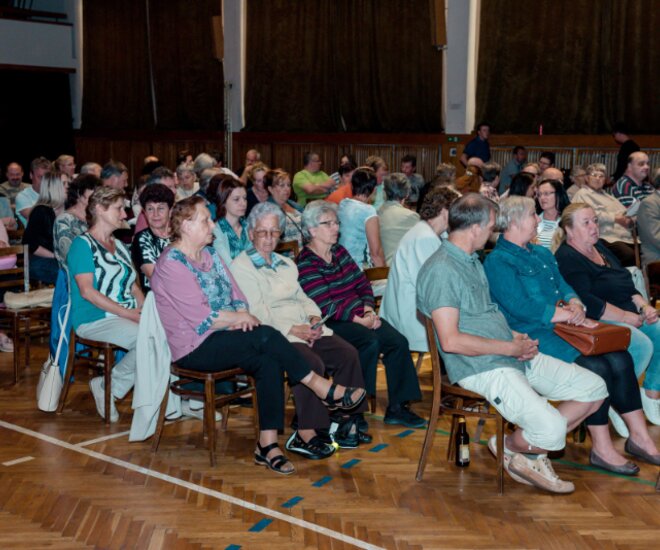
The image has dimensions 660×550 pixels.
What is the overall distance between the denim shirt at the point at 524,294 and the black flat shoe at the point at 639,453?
0.56 m

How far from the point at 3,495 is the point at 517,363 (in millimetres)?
2252

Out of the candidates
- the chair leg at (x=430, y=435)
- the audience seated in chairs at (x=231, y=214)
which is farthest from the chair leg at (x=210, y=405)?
the audience seated in chairs at (x=231, y=214)

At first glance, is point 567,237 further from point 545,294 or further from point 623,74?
point 623,74

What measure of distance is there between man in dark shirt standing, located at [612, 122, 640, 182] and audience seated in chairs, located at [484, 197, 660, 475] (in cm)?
677

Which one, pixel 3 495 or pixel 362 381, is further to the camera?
pixel 362 381

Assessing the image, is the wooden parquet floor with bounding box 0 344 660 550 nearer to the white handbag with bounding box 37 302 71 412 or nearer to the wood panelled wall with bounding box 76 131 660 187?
the white handbag with bounding box 37 302 71 412

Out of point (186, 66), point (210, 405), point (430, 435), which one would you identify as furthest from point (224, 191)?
point (186, 66)

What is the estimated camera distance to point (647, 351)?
447 centimetres

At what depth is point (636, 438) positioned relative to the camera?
4.20m

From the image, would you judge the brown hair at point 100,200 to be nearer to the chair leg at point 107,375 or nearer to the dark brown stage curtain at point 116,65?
the chair leg at point 107,375

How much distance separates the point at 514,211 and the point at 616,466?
125cm

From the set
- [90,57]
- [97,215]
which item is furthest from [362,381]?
[90,57]

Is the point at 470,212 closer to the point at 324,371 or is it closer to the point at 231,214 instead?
the point at 324,371

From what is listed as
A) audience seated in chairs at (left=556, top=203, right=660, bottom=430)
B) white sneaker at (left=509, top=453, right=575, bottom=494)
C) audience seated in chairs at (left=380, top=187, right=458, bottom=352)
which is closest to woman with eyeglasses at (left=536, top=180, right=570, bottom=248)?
audience seated in chairs at (left=556, top=203, right=660, bottom=430)
